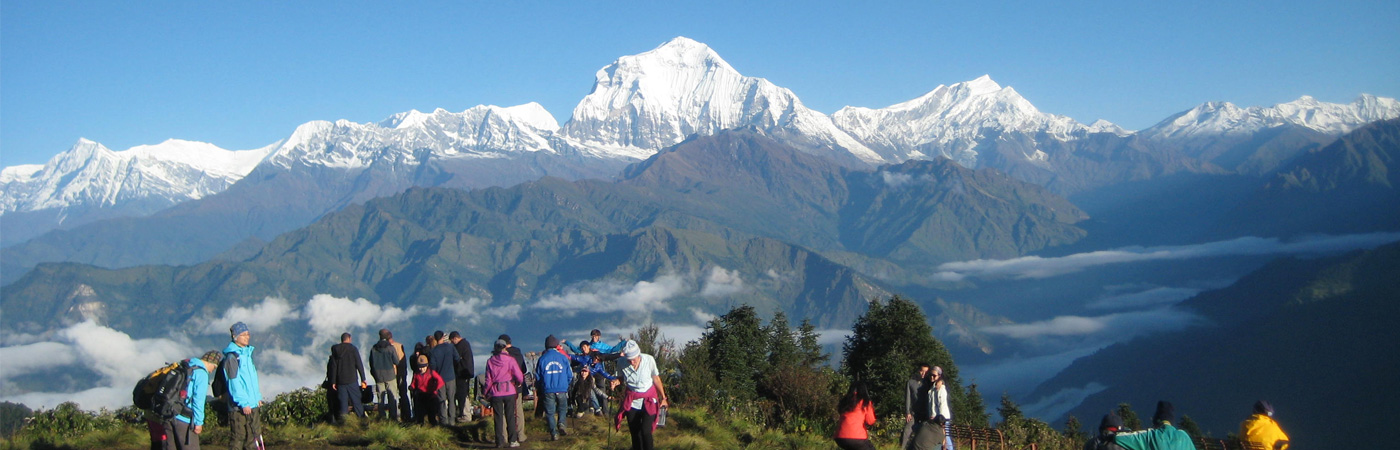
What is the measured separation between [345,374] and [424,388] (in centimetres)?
167

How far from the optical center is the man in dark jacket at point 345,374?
18.5 metres

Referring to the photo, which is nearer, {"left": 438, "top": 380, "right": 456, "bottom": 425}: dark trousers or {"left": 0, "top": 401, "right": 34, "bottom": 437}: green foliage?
{"left": 0, "top": 401, "right": 34, "bottom": 437}: green foliage

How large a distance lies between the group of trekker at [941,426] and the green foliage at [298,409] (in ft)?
39.3

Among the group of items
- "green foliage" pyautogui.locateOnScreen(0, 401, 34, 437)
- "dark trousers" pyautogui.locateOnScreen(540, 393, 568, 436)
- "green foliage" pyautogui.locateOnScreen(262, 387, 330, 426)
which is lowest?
"dark trousers" pyautogui.locateOnScreen(540, 393, 568, 436)

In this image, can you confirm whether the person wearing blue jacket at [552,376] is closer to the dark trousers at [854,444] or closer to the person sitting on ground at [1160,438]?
the dark trousers at [854,444]

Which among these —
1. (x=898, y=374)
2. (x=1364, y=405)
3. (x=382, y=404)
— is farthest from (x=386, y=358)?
(x=1364, y=405)

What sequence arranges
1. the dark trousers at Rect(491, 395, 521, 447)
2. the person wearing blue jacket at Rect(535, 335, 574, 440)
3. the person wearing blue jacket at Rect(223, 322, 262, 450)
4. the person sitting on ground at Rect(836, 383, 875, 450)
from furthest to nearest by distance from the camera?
the person wearing blue jacket at Rect(535, 335, 574, 440)
the dark trousers at Rect(491, 395, 521, 447)
the person sitting on ground at Rect(836, 383, 875, 450)
the person wearing blue jacket at Rect(223, 322, 262, 450)

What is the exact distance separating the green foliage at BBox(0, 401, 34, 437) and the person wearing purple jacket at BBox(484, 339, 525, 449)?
30.7 feet

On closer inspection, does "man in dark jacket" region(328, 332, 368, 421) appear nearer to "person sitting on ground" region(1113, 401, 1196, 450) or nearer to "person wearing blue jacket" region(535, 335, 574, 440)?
"person wearing blue jacket" region(535, 335, 574, 440)

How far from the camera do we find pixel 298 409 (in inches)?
811

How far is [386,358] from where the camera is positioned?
19312 mm

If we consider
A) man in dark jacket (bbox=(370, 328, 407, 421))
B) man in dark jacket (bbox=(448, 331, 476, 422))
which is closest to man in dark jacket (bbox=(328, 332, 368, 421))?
man in dark jacket (bbox=(370, 328, 407, 421))

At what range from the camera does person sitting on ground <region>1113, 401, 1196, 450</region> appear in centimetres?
1264

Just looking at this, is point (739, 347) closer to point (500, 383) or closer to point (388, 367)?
point (388, 367)
